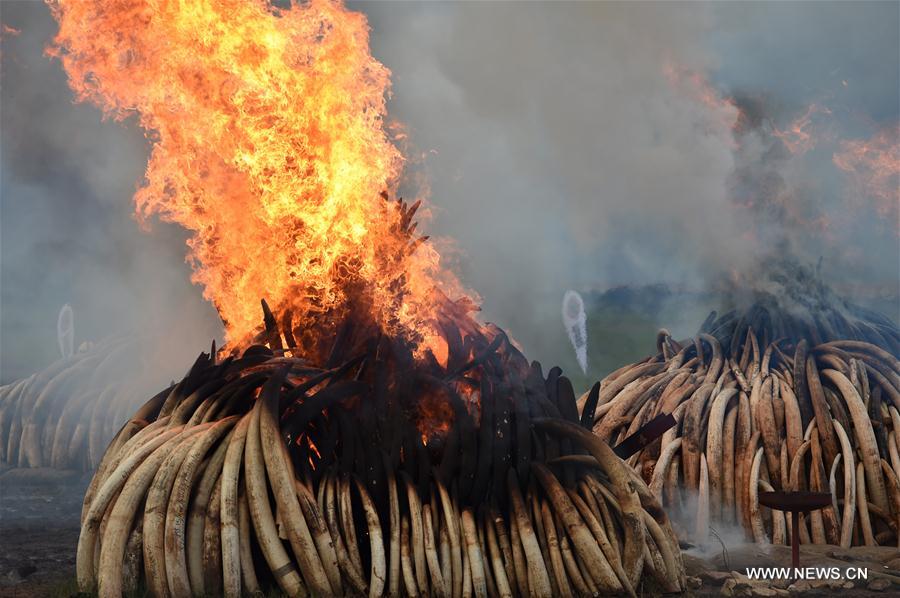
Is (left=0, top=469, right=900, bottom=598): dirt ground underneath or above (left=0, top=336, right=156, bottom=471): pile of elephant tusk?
underneath

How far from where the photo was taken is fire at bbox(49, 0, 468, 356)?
1171 centimetres

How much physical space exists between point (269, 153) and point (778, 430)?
9347 mm

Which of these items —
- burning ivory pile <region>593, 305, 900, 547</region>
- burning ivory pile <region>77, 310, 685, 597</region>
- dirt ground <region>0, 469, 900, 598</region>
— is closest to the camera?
burning ivory pile <region>77, 310, 685, 597</region>

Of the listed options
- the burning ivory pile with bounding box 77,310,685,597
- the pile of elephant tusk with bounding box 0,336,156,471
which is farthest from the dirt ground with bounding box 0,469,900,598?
the pile of elephant tusk with bounding box 0,336,156,471

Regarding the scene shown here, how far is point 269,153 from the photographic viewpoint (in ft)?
38.7

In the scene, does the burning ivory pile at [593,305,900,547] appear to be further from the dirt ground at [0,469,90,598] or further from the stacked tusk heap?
the dirt ground at [0,469,90,598]

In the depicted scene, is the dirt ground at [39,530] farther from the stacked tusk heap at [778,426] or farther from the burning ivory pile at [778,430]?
the stacked tusk heap at [778,426]

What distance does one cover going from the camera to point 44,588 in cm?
966

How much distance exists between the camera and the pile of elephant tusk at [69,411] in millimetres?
20453

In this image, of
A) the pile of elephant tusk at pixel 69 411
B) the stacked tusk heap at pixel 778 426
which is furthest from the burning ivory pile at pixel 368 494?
the pile of elephant tusk at pixel 69 411

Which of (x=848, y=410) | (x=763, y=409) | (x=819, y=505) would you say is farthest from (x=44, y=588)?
(x=848, y=410)

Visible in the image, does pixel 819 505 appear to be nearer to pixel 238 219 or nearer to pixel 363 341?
pixel 363 341

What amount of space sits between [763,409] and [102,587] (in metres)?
10.9

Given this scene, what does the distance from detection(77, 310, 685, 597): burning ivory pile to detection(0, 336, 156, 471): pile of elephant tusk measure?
10407mm
